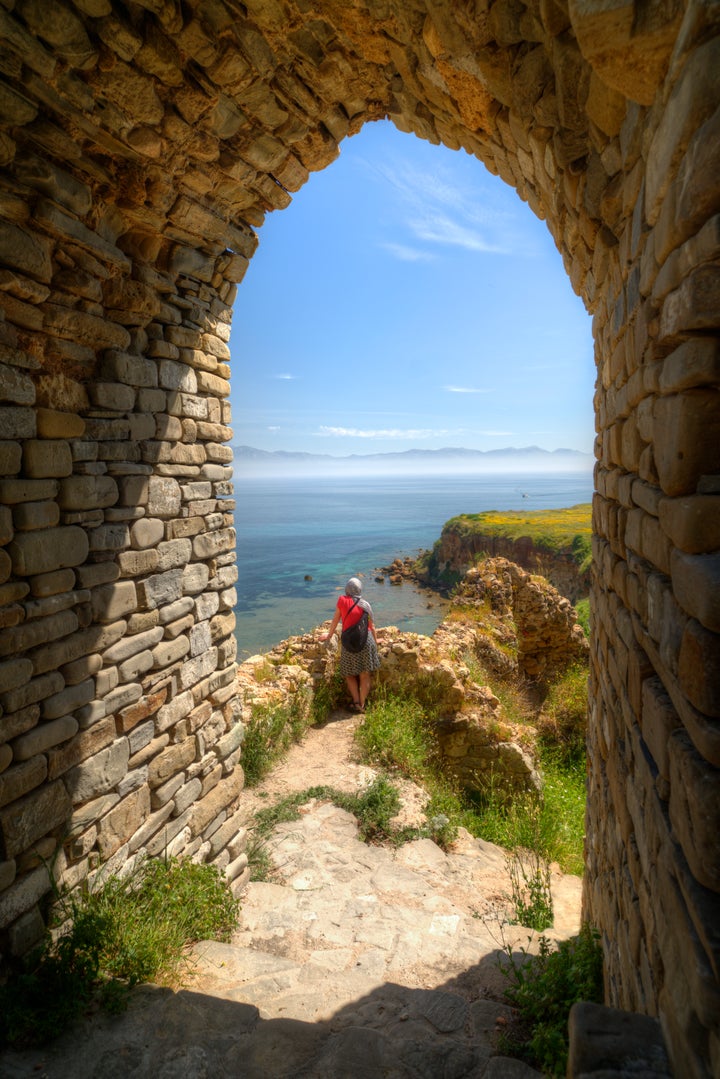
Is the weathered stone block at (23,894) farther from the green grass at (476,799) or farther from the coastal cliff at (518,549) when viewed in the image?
the coastal cliff at (518,549)

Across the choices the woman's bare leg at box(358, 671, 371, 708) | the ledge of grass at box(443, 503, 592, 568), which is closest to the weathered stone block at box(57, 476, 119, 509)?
the woman's bare leg at box(358, 671, 371, 708)

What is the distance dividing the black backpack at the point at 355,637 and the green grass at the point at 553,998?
16.4ft

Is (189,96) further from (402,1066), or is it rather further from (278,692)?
(278,692)

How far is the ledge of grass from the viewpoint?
3100cm

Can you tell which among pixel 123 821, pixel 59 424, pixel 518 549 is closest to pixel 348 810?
pixel 123 821

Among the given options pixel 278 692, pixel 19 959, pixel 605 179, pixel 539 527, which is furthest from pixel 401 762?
pixel 539 527

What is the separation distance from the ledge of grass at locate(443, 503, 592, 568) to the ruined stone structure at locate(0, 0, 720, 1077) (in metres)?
26.9

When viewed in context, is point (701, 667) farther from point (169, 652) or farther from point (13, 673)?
point (169, 652)

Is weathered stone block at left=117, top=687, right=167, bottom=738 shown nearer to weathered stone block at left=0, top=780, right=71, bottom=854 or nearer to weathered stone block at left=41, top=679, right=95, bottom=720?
weathered stone block at left=41, top=679, right=95, bottom=720

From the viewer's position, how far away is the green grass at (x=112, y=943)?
266cm

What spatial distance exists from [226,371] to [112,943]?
3917mm

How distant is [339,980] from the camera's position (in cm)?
364

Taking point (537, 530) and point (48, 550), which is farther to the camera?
point (537, 530)

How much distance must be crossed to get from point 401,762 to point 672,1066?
18.6 ft
